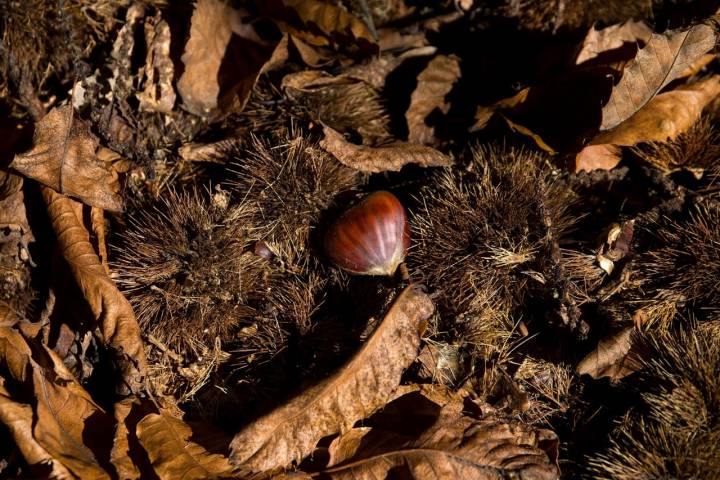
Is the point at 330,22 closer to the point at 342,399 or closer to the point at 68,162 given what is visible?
the point at 68,162

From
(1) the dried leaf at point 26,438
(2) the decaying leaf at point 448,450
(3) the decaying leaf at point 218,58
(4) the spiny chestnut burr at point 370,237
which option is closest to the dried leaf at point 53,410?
(1) the dried leaf at point 26,438

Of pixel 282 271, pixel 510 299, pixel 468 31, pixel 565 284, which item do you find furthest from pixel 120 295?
pixel 468 31

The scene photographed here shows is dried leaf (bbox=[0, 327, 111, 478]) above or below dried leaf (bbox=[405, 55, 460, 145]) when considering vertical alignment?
below

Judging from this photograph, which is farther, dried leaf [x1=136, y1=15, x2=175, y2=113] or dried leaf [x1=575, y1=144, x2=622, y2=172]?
dried leaf [x1=136, y1=15, x2=175, y2=113]

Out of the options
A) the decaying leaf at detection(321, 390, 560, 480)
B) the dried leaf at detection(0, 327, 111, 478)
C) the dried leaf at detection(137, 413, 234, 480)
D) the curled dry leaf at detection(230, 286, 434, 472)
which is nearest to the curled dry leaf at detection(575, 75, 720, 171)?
the curled dry leaf at detection(230, 286, 434, 472)

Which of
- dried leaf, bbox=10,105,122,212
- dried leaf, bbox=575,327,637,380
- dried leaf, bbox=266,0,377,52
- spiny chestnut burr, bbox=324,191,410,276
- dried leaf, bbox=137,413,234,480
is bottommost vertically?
dried leaf, bbox=575,327,637,380

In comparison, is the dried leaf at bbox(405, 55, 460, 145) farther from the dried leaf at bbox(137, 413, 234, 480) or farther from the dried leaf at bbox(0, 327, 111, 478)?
the dried leaf at bbox(0, 327, 111, 478)

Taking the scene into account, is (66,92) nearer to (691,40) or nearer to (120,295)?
(120,295)
